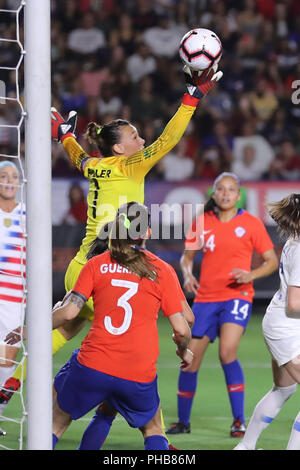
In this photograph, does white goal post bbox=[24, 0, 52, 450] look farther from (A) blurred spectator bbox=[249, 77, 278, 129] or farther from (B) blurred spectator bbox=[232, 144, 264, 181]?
(A) blurred spectator bbox=[249, 77, 278, 129]

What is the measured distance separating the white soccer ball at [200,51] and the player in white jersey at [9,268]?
158cm

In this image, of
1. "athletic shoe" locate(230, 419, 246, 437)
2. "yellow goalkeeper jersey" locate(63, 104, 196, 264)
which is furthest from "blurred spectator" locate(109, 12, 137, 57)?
"athletic shoe" locate(230, 419, 246, 437)

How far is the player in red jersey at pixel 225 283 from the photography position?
24.0 feet

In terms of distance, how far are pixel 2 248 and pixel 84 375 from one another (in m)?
2.26

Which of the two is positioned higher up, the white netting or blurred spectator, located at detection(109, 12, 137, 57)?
blurred spectator, located at detection(109, 12, 137, 57)

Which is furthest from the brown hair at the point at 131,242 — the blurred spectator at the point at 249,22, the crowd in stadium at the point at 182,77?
the blurred spectator at the point at 249,22

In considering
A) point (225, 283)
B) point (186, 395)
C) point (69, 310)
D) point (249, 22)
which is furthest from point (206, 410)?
point (249, 22)

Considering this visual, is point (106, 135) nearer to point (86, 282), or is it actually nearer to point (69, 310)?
point (86, 282)

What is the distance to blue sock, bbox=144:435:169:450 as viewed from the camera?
17.0ft

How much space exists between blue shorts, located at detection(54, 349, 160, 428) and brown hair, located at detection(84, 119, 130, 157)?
6.25ft

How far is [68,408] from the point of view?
5.09 metres

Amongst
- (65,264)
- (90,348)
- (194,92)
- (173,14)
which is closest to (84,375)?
(90,348)

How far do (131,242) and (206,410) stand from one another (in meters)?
3.31

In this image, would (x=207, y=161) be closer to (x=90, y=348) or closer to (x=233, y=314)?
(x=233, y=314)
